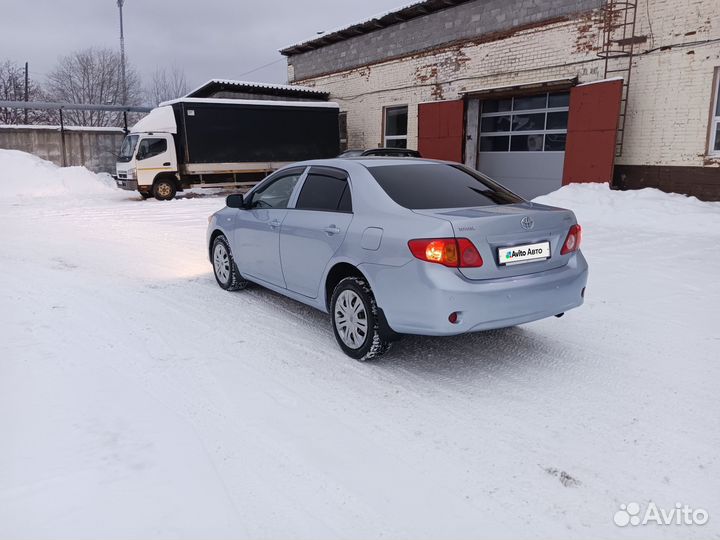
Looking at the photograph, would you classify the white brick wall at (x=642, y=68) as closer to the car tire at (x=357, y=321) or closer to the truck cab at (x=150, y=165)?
the truck cab at (x=150, y=165)

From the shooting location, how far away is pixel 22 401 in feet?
10.9

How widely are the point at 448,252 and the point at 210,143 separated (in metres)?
14.9

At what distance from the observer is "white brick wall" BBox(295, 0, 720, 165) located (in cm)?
1091

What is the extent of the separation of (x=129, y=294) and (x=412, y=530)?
4.58m

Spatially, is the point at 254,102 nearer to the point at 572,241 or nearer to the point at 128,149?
the point at 128,149

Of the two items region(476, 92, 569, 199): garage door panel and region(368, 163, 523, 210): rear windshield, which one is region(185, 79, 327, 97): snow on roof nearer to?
region(476, 92, 569, 199): garage door panel

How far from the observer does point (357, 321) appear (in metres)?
4.04

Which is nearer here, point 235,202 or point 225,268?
point 235,202

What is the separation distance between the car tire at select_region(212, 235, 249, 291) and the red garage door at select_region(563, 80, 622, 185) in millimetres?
9436

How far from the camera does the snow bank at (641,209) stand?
9789 millimetres

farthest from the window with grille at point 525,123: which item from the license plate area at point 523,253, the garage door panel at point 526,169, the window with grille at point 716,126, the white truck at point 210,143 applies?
the license plate area at point 523,253

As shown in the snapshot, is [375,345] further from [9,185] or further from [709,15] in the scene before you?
[9,185]

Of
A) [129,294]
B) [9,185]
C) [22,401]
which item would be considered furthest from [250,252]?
[9,185]

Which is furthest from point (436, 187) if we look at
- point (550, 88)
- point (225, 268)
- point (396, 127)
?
point (396, 127)
